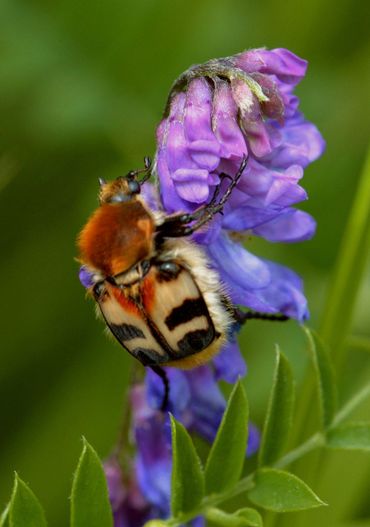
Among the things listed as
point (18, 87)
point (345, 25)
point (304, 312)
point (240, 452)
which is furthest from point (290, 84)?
point (345, 25)

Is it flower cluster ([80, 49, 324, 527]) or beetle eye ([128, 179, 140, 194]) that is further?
beetle eye ([128, 179, 140, 194])

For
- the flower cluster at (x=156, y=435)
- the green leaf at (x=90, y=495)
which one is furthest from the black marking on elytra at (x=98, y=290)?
the green leaf at (x=90, y=495)

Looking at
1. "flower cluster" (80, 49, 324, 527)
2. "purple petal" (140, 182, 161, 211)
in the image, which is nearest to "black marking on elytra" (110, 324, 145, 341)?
"flower cluster" (80, 49, 324, 527)

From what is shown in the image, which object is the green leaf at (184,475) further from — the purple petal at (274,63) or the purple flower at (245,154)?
the purple petal at (274,63)

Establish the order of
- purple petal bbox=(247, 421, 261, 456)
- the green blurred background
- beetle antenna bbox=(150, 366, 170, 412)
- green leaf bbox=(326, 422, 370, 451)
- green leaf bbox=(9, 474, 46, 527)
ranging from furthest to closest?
the green blurred background → purple petal bbox=(247, 421, 261, 456) → beetle antenna bbox=(150, 366, 170, 412) → green leaf bbox=(326, 422, 370, 451) → green leaf bbox=(9, 474, 46, 527)

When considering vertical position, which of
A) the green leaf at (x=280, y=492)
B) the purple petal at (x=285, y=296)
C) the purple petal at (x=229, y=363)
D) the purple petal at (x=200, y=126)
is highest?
the purple petal at (x=200, y=126)

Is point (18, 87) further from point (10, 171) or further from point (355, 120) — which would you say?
point (355, 120)

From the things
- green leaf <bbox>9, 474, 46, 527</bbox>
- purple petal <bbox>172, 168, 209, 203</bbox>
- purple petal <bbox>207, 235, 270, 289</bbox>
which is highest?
purple petal <bbox>172, 168, 209, 203</bbox>

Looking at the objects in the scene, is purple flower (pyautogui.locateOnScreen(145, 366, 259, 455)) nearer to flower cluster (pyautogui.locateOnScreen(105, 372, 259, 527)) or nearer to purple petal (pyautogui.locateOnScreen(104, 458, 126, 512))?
flower cluster (pyautogui.locateOnScreen(105, 372, 259, 527))
